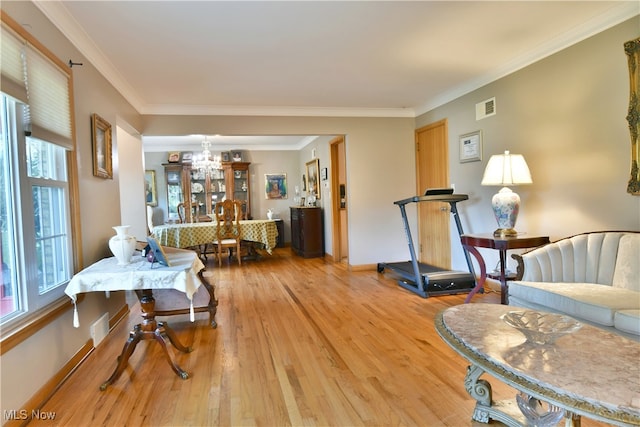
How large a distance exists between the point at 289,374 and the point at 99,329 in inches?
64.1

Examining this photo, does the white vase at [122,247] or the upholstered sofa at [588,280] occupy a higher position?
the white vase at [122,247]

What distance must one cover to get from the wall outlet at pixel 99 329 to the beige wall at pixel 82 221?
0.04 m

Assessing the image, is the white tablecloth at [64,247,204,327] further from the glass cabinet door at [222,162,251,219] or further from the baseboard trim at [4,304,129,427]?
the glass cabinet door at [222,162,251,219]

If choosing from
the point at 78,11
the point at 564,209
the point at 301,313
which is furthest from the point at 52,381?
the point at 564,209

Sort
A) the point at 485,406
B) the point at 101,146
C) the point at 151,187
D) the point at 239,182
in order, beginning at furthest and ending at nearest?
the point at 239,182
the point at 151,187
the point at 101,146
the point at 485,406

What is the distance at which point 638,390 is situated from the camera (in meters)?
1.03

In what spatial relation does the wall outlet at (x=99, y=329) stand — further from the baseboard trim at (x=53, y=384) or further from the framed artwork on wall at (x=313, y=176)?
the framed artwork on wall at (x=313, y=176)

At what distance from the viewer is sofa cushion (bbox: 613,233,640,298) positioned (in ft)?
7.40

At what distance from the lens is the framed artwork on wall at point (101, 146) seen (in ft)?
9.10

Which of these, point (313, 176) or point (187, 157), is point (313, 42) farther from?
point (187, 157)

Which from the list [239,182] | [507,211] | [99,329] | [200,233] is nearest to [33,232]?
[99,329]

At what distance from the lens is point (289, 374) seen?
2.14 metres

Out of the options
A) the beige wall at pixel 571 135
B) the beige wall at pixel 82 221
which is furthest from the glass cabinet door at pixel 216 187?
the beige wall at pixel 571 135

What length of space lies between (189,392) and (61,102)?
1964 mm
